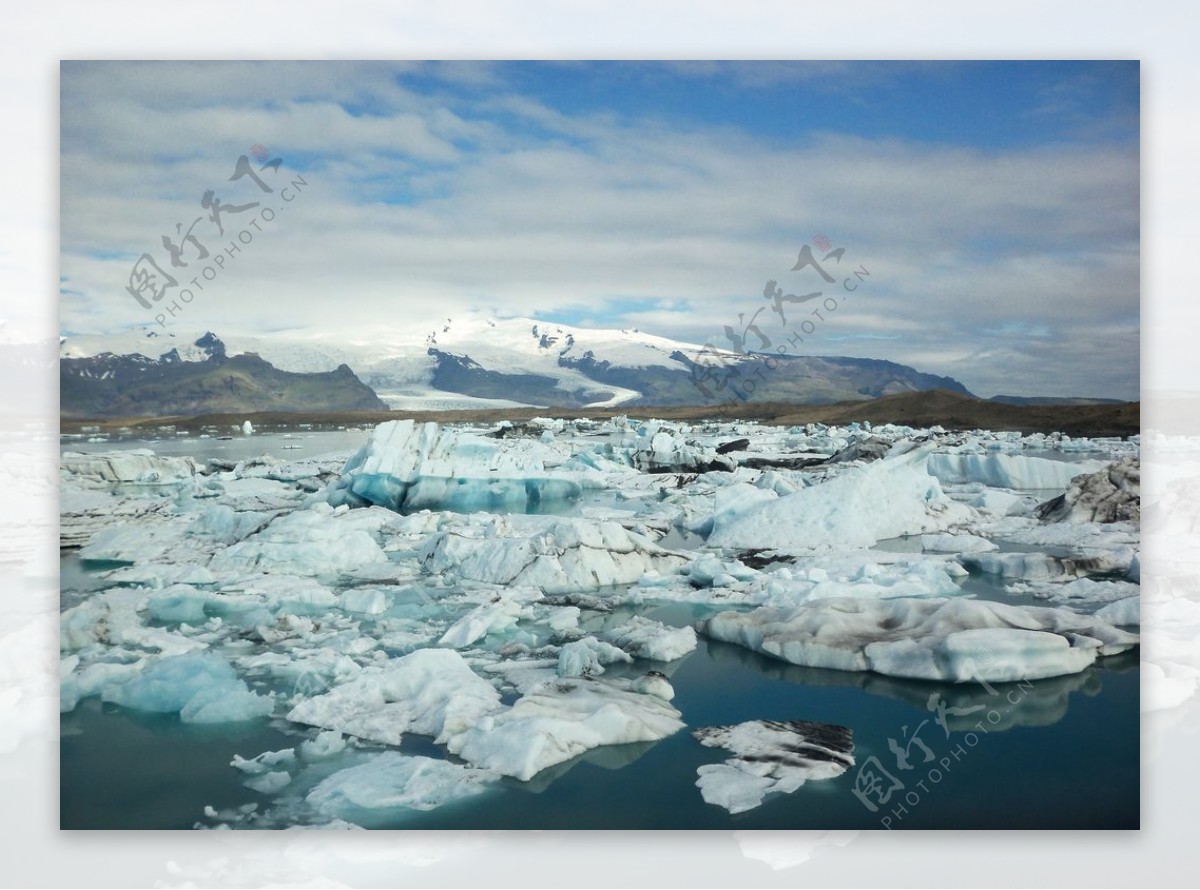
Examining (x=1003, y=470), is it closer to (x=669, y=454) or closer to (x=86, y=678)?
(x=669, y=454)

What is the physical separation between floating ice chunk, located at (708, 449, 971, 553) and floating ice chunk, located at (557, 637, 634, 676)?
101cm

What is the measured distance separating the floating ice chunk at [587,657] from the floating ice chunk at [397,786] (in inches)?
21.1

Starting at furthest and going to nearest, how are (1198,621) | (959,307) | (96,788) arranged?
(959,307)
(1198,621)
(96,788)

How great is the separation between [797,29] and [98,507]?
3.70m

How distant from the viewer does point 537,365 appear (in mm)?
3803

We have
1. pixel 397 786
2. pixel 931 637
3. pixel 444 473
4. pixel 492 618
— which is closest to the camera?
pixel 397 786

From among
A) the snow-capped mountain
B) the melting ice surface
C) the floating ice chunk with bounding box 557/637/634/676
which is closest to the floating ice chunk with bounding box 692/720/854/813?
the melting ice surface

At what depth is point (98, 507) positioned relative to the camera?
11.5 ft

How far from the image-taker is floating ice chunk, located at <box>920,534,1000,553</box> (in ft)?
12.8

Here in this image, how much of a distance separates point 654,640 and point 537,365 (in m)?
1.39

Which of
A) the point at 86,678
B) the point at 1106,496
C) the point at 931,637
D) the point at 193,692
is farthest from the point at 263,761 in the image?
the point at 1106,496

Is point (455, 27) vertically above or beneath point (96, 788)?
above

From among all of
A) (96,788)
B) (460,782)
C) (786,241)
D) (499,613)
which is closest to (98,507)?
(96,788)

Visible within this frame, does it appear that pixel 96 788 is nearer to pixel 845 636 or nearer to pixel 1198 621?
pixel 845 636
